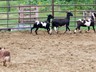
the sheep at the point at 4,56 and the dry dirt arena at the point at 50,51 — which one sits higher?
the sheep at the point at 4,56

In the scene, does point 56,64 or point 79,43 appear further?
point 79,43

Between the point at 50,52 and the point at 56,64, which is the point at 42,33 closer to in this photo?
the point at 50,52

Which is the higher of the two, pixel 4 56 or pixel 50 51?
pixel 4 56

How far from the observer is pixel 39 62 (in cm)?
787

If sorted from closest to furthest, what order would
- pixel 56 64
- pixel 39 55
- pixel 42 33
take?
pixel 56 64, pixel 39 55, pixel 42 33

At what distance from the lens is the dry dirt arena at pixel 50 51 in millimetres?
7367

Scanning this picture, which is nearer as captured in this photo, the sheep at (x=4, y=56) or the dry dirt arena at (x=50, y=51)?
the sheep at (x=4, y=56)

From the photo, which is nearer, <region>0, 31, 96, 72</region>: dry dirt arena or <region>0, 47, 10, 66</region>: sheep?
<region>0, 47, 10, 66</region>: sheep

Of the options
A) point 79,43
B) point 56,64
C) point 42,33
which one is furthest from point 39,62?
point 42,33

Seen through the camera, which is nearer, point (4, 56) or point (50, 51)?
point (4, 56)

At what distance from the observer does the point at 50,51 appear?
30.6ft

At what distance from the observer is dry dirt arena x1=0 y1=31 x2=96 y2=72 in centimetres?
737

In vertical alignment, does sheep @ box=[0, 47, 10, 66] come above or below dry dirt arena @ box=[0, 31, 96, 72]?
above

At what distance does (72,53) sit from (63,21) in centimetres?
396
